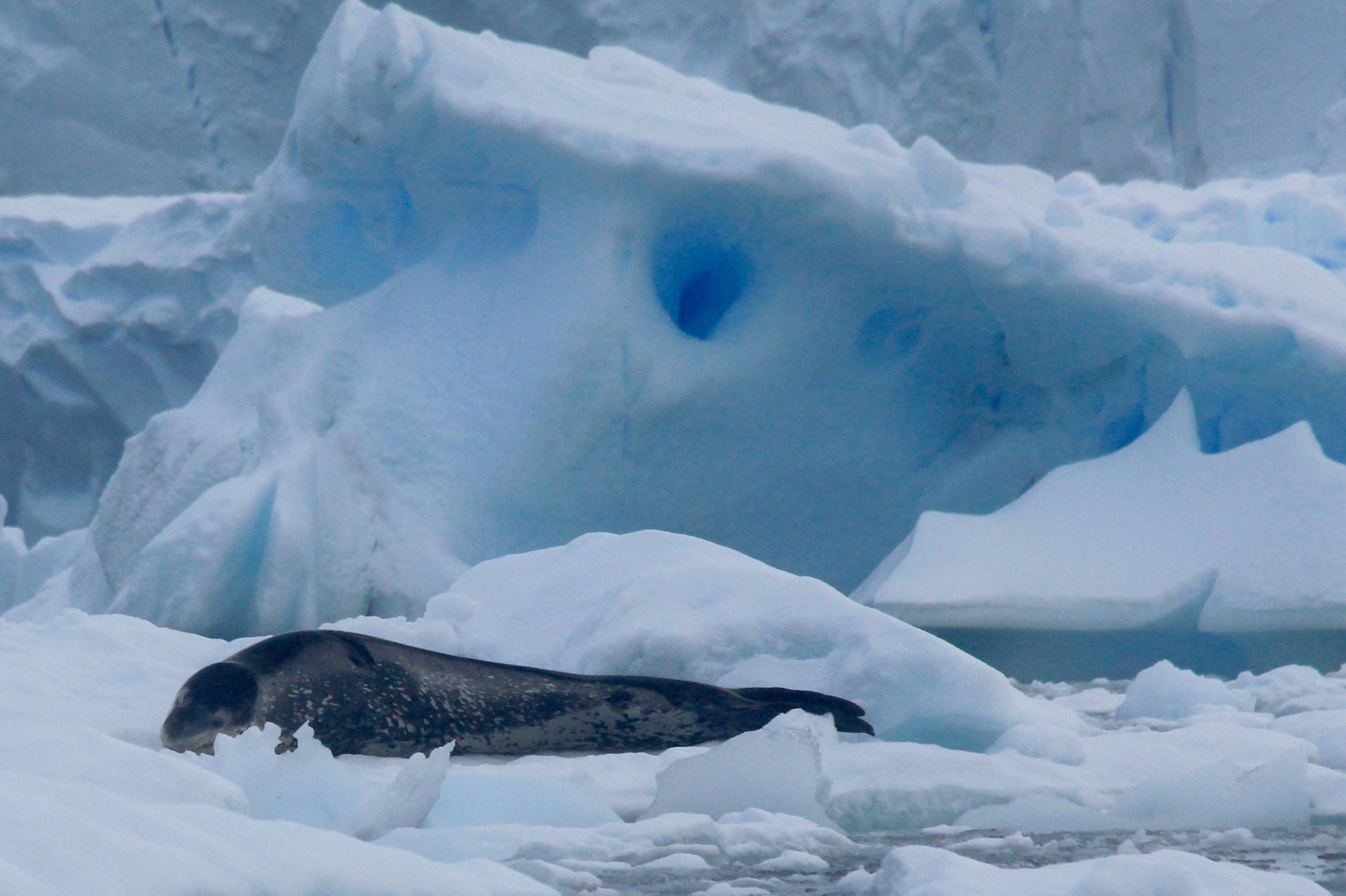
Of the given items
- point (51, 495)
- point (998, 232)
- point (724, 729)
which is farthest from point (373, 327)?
point (51, 495)

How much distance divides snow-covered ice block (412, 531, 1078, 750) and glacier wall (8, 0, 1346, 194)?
10.9m

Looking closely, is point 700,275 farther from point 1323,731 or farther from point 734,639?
point 1323,731

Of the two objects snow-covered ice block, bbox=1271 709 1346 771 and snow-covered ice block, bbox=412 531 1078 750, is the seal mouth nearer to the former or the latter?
snow-covered ice block, bbox=412 531 1078 750

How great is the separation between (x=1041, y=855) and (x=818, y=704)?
84 cm

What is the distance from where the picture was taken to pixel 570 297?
5.05m

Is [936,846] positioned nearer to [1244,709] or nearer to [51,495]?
[1244,709]

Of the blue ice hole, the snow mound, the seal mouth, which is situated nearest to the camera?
the seal mouth

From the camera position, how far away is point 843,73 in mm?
13383

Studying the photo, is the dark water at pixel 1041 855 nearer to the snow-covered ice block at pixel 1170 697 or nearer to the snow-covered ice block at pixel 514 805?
the snow-covered ice block at pixel 514 805

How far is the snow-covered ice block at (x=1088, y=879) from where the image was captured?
1245mm

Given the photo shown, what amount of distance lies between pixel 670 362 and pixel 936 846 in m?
3.40

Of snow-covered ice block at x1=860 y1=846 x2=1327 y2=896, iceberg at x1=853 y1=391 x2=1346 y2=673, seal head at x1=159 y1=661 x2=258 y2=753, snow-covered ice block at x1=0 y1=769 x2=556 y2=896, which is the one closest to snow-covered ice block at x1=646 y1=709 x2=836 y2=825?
snow-covered ice block at x1=860 y1=846 x2=1327 y2=896

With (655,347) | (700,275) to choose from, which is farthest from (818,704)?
(700,275)

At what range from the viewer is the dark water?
1489mm
